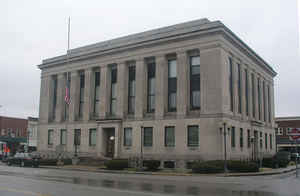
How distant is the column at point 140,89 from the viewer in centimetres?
4200

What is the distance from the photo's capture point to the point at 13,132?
275ft

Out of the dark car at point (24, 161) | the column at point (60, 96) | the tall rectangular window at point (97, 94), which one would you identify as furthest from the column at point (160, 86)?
the column at point (60, 96)

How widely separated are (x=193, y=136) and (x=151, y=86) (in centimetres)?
889

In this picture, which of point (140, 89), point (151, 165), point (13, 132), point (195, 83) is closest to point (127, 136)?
point (140, 89)

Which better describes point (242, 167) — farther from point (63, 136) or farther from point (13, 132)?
point (13, 132)

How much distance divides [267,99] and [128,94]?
24.3 meters

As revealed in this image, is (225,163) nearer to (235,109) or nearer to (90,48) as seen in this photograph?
(235,109)

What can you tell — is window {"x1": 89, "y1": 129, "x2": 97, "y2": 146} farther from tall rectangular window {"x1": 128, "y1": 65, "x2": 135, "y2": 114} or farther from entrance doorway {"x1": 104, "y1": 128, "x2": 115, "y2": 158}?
tall rectangular window {"x1": 128, "y1": 65, "x2": 135, "y2": 114}

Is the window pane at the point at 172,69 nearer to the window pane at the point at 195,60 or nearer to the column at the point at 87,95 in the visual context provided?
the window pane at the point at 195,60

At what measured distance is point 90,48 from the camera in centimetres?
5031

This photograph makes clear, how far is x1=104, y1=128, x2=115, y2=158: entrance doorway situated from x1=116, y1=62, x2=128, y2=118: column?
8.83 ft

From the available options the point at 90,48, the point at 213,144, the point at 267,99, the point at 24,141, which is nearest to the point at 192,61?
the point at 213,144

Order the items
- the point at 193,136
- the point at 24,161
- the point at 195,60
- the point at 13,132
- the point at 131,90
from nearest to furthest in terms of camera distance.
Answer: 1. the point at 193,136
2. the point at 195,60
3. the point at 24,161
4. the point at 131,90
5. the point at 13,132

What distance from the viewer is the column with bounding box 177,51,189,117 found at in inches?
1522
